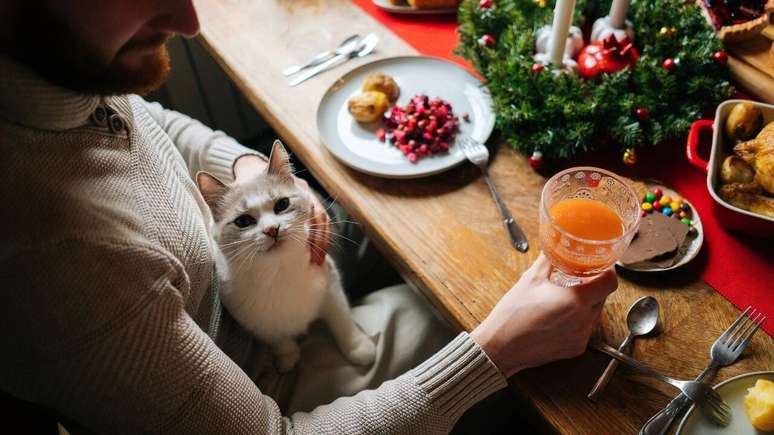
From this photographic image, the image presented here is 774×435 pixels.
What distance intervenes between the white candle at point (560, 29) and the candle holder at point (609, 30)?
11 cm

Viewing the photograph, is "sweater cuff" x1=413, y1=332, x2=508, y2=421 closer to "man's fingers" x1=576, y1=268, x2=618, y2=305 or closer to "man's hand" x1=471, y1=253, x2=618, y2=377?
"man's hand" x1=471, y1=253, x2=618, y2=377

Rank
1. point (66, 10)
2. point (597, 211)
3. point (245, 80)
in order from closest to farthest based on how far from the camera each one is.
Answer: point (66, 10)
point (597, 211)
point (245, 80)

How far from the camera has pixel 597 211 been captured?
2.54ft

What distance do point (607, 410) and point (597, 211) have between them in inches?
11.5

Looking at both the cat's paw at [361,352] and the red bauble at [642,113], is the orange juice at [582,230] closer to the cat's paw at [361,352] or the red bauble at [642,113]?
the red bauble at [642,113]

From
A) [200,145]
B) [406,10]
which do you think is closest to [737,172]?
[406,10]

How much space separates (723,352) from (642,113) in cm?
45

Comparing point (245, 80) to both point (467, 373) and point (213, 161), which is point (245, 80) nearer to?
point (213, 161)

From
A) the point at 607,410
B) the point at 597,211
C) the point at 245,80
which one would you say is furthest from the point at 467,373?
the point at 245,80

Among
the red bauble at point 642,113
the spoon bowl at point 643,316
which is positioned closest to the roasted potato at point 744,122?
the red bauble at point 642,113

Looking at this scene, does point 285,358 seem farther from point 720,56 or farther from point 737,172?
point 720,56

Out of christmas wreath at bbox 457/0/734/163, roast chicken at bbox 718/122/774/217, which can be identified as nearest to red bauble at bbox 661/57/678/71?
christmas wreath at bbox 457/0/734/163

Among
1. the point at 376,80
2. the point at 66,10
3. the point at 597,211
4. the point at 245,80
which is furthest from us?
the point at 245,80

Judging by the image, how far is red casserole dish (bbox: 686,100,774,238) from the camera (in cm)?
79
